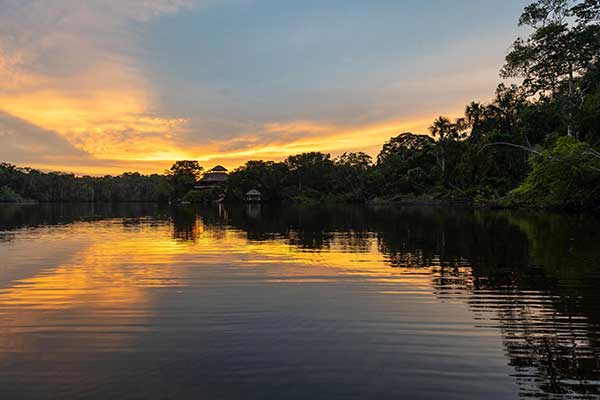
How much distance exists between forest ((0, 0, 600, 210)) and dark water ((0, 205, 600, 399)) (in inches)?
812

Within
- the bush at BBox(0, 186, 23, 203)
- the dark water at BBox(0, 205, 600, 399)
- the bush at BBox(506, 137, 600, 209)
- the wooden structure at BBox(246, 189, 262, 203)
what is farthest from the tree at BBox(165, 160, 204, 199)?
the dark water at BBox(0, 205, 600, 399)

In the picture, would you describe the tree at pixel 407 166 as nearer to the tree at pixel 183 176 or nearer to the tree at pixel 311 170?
the tree at pixel 311 170

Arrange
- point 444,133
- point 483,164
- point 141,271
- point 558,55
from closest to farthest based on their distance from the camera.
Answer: point 141,271
point 558,55
point 483,164
point 444,133

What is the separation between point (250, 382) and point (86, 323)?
13.3 feet

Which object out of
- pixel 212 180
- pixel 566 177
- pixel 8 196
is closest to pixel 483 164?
pixel 566 177

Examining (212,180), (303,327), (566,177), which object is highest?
(212,180)

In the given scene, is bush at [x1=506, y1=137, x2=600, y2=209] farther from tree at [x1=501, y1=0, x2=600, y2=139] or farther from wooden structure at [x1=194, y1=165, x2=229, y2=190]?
wooden structure at [x1=194, y1=165, x2=229, y2=190]

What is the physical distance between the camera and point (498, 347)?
627 cm

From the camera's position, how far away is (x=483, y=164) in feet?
186

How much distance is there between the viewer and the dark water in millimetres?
5109

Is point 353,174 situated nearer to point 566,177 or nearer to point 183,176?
point 183,176

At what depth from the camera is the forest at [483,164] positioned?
3084 cm

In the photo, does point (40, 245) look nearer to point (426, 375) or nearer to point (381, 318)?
point (381, 318)

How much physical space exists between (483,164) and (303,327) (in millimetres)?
55335
